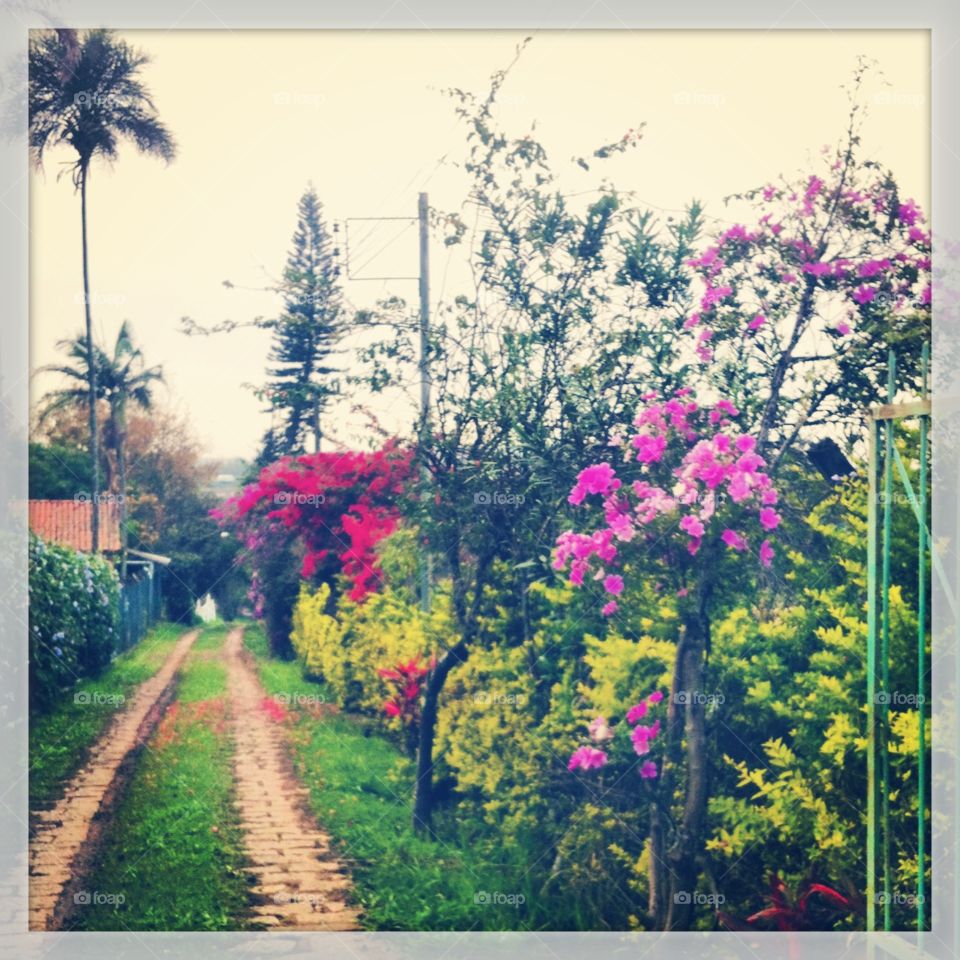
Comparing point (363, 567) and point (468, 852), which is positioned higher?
point (363, 567)

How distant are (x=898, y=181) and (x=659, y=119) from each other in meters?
1.13

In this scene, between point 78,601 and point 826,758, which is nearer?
point 826,758

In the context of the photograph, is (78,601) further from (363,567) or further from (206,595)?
(363,567)

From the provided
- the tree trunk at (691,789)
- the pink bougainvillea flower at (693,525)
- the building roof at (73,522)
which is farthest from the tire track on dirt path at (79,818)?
the pink bougainvillea flower at (693,525)

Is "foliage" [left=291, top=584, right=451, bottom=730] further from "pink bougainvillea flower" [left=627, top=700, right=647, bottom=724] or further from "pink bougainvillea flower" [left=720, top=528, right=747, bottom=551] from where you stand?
"pink bougainvillea flower" [left=720, top=528, right=747, bottom=551]

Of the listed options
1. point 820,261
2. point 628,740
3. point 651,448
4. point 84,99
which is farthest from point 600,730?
point 84,99

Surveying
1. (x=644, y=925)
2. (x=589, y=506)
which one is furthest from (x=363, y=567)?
(x=644, y=925)

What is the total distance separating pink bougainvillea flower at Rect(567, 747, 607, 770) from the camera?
502 centimetres

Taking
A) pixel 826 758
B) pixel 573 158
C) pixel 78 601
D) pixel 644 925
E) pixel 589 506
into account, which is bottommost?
pixel 644 925

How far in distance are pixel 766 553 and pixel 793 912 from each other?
5.25 feet

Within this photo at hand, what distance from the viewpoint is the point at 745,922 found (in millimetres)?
4910

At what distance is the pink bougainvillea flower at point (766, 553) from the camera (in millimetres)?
4914

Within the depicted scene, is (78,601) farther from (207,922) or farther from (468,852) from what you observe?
(468,852)

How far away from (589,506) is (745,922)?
1987mm
